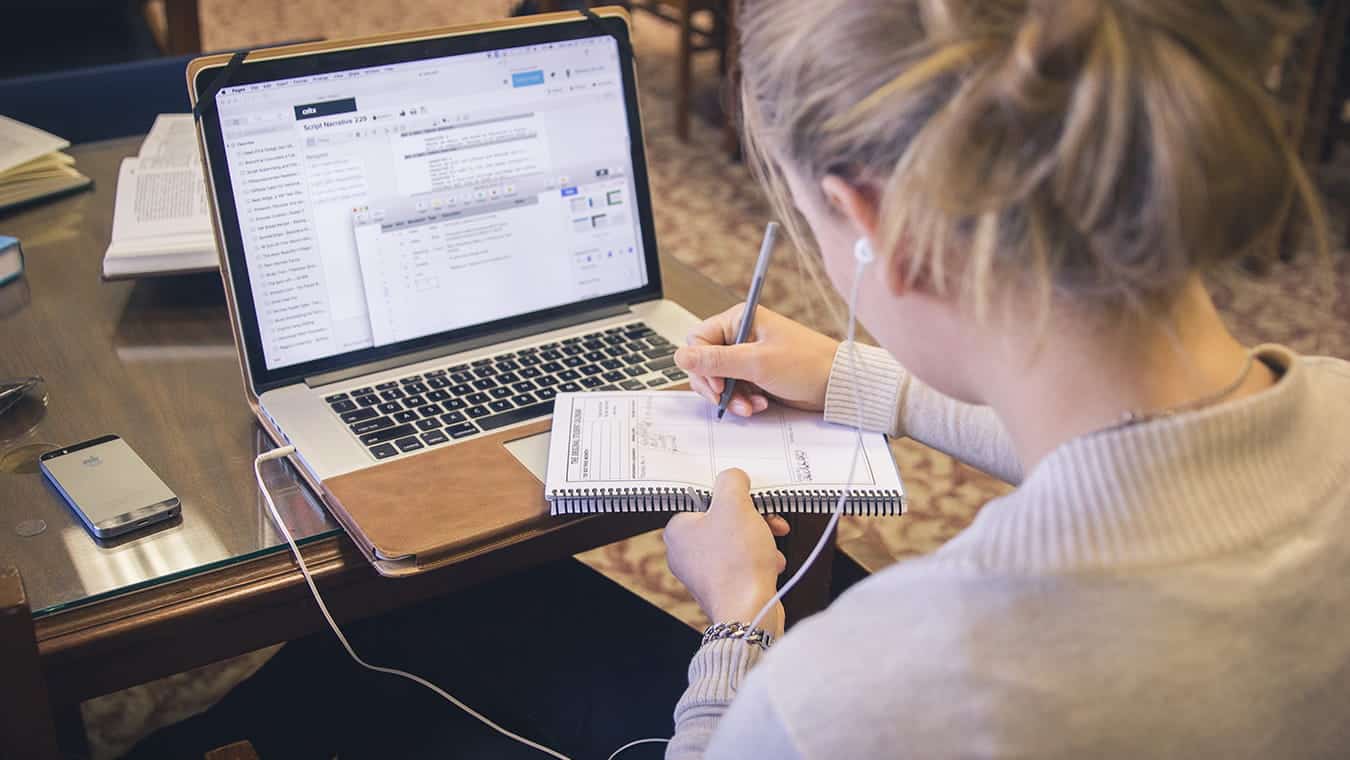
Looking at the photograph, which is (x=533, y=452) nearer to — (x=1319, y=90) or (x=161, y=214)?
(x=161, y=214)

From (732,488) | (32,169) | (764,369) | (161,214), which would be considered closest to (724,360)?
(764,369)

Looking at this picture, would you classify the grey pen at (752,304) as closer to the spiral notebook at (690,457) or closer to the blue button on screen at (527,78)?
the spiral notebook at (690,457)

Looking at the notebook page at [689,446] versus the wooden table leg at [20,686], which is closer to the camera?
the wooden table leg at [20,686]

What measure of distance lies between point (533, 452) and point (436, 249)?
24 centimetres

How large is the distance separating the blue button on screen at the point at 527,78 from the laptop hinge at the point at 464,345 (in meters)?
0.21

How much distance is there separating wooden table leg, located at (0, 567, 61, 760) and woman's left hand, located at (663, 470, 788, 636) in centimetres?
42

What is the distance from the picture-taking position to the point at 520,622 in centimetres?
114

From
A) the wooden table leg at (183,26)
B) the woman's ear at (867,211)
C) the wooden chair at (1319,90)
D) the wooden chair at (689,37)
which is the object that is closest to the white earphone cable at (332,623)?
the woman's ear at (867,211)

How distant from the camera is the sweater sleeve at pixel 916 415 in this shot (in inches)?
38.4

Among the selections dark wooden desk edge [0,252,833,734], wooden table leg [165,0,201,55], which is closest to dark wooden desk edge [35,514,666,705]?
dark wooden desk edge [0,252,833,734]

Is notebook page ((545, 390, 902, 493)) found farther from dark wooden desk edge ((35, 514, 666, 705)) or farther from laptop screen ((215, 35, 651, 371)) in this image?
laptop screen ((215, 35, 651, 371))

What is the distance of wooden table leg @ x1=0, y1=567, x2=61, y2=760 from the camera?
71 cm

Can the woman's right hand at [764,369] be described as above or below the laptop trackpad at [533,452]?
above

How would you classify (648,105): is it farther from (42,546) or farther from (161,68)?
(42,546)
